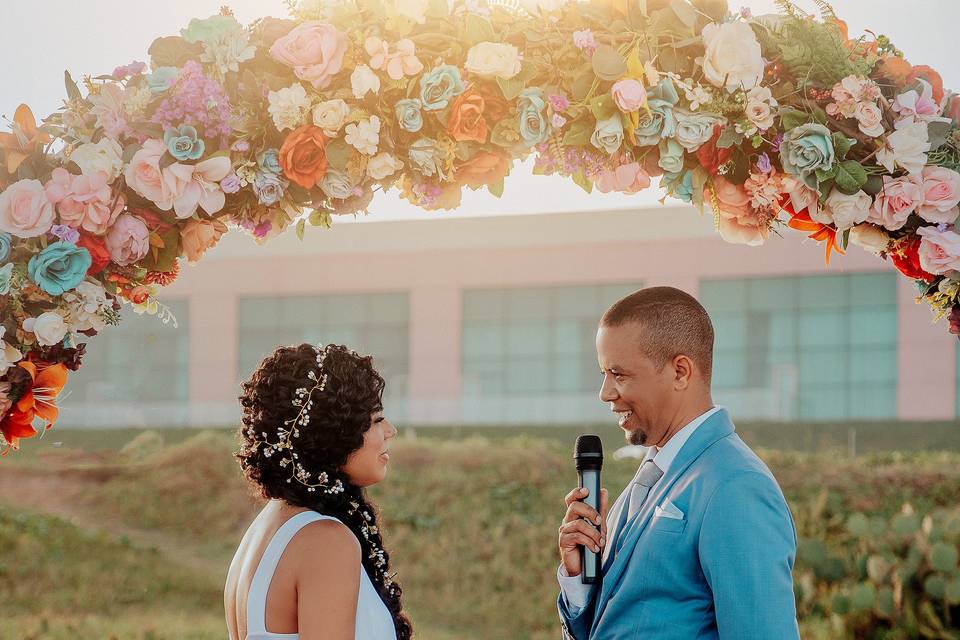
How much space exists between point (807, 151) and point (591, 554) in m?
1.57

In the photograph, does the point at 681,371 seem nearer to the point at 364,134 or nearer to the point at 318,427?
the point at 318,427

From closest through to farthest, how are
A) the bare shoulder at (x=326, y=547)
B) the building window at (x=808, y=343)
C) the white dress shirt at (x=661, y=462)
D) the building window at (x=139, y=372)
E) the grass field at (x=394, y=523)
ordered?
the bare shoulder at (x=326, y=547) < the white dress shirt at (x=661, y=462) < the grass field at (x=394, y=523) < the building window at (x=808, y=343) < the building window at (x=139, y=372)

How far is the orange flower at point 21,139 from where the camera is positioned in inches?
167

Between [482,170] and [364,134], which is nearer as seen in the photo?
[364,134]

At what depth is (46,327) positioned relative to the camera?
418cm

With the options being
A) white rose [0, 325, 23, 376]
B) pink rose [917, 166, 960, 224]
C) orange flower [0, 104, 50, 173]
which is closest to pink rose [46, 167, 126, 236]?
orange flower [0, 104, 50, 173]

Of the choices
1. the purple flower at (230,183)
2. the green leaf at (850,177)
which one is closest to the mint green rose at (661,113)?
the green leaf at (850,177)

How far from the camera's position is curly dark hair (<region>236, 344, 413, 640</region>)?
12.9 feet

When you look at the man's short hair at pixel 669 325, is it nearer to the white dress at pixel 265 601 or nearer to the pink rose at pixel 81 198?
the white dress at pixel 265 601

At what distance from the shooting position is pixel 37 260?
4.14m

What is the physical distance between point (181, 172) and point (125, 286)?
593 millimetres

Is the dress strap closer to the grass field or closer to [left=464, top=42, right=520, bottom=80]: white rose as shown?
[left=464, top=42, right=520, bottom=80]: white rose

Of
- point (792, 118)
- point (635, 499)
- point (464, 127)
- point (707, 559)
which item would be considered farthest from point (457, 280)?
point (707, 559)

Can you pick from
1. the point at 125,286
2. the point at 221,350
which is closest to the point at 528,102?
the point at 125,286
